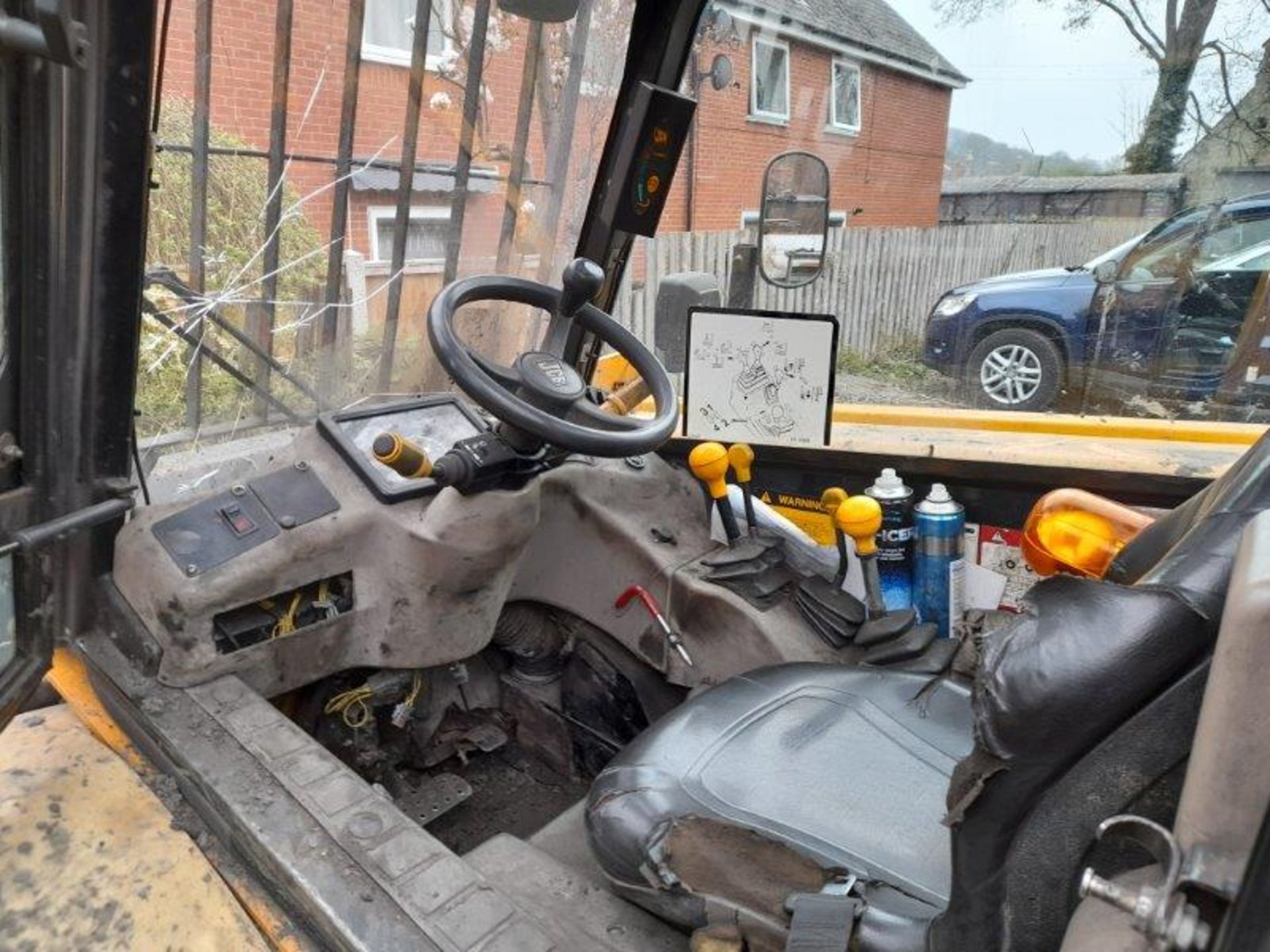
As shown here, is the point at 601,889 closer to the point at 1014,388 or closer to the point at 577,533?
the point at 577,533

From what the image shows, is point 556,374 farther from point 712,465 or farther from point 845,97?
point 845,97

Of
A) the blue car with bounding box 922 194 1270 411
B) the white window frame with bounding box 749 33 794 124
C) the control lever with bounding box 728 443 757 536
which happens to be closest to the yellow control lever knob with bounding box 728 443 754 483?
the control lever with bounding box 728 443 757 536

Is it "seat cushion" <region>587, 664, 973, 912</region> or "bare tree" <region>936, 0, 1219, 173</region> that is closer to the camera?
"seat cushion" <region>587, 664, 973, 912</region>

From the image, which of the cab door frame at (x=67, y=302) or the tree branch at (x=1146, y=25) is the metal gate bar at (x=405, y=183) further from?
the tree branch at (x=1146, y=25)

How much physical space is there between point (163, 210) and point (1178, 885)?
161cm

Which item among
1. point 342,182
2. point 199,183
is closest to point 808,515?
point 342,182

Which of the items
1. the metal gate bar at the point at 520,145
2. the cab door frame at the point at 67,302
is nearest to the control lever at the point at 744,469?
the metal gate bar at the point at 520,145

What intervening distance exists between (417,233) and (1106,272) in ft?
4.45

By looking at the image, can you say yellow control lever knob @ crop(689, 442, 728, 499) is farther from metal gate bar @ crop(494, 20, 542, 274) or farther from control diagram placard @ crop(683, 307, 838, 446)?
metal gate bar @ crop(494, 20, 542, 274)

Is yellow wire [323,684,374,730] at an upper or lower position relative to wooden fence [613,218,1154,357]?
lower

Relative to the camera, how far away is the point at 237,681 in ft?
5.39

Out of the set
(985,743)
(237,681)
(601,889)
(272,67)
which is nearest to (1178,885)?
(985,743)

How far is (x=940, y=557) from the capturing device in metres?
2.13

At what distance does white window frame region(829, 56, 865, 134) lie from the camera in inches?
76.5
